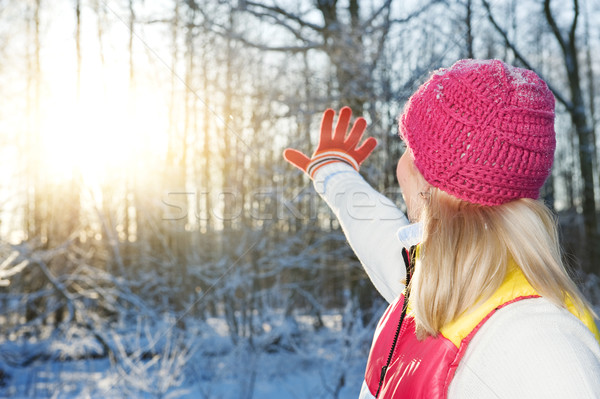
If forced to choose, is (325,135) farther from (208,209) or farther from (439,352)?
(208,209)

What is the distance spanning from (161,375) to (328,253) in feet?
11.0

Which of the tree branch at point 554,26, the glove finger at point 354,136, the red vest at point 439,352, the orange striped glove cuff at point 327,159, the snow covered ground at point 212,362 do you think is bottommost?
the snow covered ground at point 212,362

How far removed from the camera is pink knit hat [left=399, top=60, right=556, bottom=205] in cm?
88

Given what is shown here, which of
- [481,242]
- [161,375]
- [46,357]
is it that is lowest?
[46,357]

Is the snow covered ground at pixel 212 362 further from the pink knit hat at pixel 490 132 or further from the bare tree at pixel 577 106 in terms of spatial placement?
the bare tree at pixel 577 106

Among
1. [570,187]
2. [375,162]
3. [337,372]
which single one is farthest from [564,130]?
[337,372]

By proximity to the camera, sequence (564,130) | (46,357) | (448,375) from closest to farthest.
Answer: (448,375)
(46,357)
(564,130)

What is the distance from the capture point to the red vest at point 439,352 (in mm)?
767

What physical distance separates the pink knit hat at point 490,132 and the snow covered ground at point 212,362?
3.96 metres

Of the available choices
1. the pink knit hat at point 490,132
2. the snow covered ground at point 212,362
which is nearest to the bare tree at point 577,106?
the snow covered ground at point 212,362

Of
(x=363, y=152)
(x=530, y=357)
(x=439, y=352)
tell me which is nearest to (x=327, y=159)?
(x=363, y=152)

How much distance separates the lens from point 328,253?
6648 mm

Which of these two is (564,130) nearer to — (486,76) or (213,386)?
(213,386)

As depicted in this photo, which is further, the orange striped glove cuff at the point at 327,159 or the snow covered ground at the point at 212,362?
the snow covered ground at the point at 212,362
